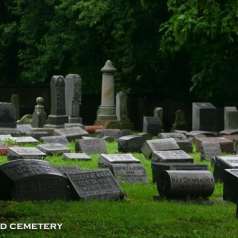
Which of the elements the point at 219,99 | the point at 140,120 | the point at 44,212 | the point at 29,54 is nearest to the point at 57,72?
the point at 29,54

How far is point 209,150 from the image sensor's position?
18641mm

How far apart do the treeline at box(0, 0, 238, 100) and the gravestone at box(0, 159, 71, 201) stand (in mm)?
19908

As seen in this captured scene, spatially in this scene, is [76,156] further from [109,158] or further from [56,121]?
[56,121]

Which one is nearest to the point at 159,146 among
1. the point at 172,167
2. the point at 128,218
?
the point at 172,167

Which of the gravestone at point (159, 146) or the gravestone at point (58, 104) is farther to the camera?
the gravestone at point (58, 104)

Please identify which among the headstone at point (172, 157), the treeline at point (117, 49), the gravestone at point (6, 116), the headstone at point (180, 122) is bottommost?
the headstone at point (180, 122)

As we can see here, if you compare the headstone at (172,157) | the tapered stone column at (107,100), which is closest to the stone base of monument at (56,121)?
the tapered stone column at (107,100)

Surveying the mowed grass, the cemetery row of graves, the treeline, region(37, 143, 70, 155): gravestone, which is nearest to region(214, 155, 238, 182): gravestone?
the cemetery row of graves

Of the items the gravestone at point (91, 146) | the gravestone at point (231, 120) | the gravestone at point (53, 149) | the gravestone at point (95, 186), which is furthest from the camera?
the gravestone at point (231, 120)

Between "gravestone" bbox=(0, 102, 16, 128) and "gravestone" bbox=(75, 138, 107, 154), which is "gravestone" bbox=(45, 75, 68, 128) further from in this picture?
"gravestone" bbox=(75, 138, 107, 154)

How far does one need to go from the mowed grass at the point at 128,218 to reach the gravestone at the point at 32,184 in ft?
1.15

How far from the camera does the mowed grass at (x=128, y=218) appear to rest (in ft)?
29.2

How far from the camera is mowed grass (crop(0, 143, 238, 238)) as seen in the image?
8.91 metres

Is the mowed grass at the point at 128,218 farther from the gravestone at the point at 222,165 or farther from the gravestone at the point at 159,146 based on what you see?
the gravestone at the point at 159,146
